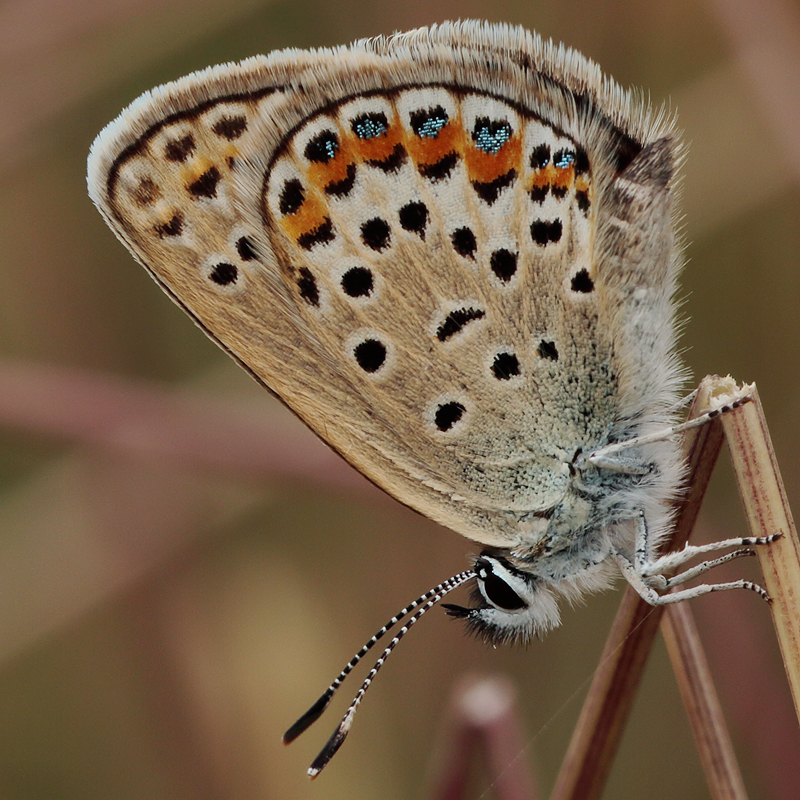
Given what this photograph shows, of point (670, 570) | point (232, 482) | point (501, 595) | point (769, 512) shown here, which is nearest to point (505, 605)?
point (501, 595)

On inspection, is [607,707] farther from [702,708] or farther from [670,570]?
[670,570]

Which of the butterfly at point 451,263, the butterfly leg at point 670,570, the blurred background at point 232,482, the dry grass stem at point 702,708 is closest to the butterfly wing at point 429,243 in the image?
the butterfly at point 451,263

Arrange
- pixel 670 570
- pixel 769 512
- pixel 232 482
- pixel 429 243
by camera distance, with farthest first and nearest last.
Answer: pixel 232 482 < pixel 429 243 < pixel 670 570 < pixel 769 512

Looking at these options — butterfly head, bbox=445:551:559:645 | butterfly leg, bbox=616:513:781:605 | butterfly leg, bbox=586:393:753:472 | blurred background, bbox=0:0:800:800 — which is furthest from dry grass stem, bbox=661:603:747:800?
blurred background, bbox=0:0:800:800

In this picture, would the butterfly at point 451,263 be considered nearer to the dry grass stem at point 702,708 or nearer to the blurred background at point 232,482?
the dry grass stem at point 702,708

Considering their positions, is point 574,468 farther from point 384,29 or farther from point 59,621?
point 384,29

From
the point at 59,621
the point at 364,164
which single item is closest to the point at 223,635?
the point at 59,621
